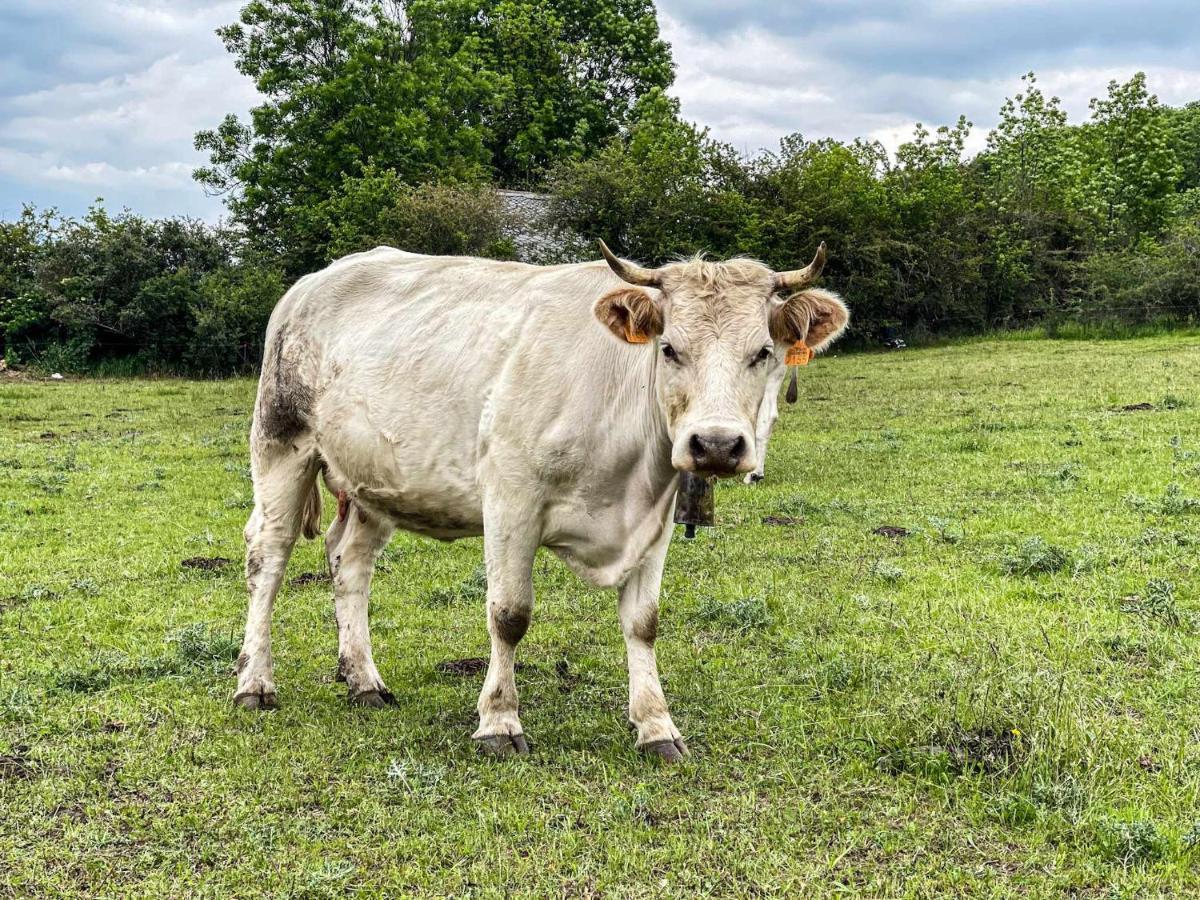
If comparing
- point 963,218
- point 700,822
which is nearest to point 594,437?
point 700,822

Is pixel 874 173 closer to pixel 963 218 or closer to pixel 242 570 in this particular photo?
pixel 963 218

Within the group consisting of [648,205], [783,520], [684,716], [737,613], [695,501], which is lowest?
[684,716]

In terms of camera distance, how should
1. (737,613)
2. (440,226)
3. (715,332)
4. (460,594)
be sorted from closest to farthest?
(715,332)
(737,613)
(460,594)
(440,226)

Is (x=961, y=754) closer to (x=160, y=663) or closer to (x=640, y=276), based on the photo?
(x=640, y=276)

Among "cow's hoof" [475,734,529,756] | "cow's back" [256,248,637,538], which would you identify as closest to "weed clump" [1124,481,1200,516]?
"cow's back" [256,248,637,538]

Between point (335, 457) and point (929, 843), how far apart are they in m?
3.63

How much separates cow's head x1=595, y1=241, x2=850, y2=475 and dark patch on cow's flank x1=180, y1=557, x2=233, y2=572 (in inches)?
A: 211

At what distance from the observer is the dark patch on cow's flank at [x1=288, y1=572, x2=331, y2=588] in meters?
8.09

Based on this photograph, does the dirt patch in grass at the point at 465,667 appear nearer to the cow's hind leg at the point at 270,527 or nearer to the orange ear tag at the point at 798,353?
the cow's hind leg at the point at 270,527

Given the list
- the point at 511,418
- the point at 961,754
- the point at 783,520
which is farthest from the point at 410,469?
the point at 783,520

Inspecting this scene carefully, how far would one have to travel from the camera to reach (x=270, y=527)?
233 inches

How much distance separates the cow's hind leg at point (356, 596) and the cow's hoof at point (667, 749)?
162cm

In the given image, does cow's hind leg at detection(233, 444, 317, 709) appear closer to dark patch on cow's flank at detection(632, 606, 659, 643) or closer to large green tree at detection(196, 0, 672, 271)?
dark patch on cow's flank at detection(632, 606, 659, 643)

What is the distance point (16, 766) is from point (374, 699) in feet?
5.60
